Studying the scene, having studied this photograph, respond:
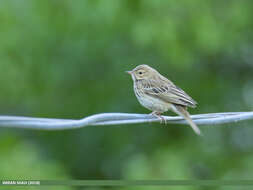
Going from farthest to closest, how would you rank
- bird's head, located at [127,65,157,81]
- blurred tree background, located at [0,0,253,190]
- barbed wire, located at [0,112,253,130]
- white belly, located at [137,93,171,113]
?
1. blurred tree background, located at [0,0,253,190]
2. bird's head, located at [127,65,157,81]
3. white belly, located at [137,93,171,113]
4. barbed wire, located at [0,112,253,130]

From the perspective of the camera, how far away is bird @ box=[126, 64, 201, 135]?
6.38 meters

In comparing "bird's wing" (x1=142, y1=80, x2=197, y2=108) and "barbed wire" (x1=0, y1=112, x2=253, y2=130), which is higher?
"bird's wing" (x1=142, y1=80, x2=197, y2=108)

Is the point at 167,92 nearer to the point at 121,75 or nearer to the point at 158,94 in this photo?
the point at 158,94

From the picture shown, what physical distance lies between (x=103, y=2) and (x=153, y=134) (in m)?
2.72

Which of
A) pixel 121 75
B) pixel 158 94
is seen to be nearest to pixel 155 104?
pixel 158 94

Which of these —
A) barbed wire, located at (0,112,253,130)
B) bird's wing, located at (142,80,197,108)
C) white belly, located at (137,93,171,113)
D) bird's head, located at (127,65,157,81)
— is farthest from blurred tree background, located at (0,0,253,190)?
barbed wire, located at (0,112,253,130)

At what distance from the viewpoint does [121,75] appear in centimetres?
962

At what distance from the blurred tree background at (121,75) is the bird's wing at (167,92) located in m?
1.13

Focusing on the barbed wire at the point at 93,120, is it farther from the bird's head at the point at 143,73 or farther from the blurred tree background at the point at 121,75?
the blurred tree background at the point at 121,75

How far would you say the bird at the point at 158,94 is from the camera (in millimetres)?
6375

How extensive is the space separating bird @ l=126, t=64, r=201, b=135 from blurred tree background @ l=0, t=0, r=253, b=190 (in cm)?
100

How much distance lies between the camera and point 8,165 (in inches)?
280

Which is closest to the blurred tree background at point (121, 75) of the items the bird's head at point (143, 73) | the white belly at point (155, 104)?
the bird's head at point (143, 73)

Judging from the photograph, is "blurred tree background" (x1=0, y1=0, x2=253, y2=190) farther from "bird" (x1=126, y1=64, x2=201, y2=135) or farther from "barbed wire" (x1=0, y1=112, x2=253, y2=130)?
"barbed wire" (x1=0, y1=112, x2=253, y2=130)
